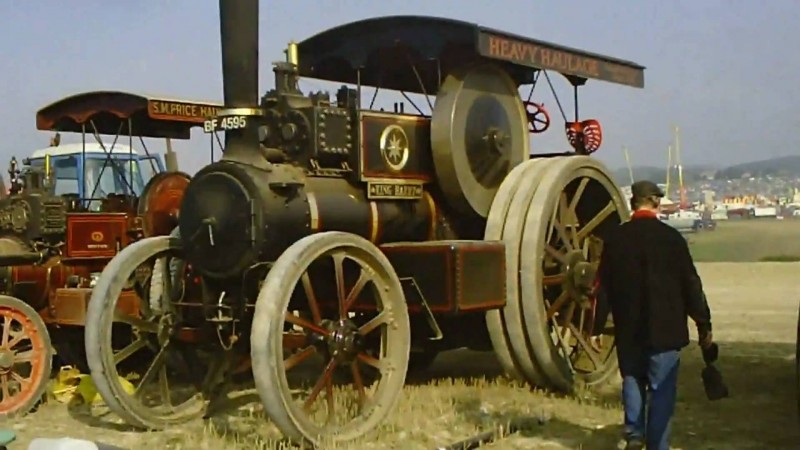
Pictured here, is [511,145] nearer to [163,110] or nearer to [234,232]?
[234,232]

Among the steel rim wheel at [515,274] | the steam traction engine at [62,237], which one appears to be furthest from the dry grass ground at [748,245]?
the steel rim wheel at [515,274]

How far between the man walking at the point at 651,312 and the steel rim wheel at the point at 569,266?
1.39 m

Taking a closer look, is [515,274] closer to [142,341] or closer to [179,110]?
[142,341]

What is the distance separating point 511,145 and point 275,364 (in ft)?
9.20

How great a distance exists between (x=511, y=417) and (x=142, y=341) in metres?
2.04

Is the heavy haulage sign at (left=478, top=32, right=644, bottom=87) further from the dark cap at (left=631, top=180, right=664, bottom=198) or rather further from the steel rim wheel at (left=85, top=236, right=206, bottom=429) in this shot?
the steel rim wheel at (left=85, top=236, right=206, bottom=429)

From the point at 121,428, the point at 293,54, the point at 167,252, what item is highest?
the point at 293,54

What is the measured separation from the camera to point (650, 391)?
4.26 m

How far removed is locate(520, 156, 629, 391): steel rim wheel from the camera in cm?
596

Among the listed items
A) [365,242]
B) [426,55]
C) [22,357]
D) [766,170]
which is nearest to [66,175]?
[22,357]

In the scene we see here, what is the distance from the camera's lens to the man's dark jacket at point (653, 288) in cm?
418

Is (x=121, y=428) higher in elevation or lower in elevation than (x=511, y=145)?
lower

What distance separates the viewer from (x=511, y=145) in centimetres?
665

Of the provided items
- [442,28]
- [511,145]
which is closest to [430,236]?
[511,145]
